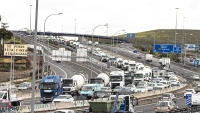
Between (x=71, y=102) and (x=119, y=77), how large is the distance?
23.7m

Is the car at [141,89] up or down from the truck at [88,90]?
down

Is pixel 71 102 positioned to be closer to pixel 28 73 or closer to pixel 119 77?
pixel 119 77

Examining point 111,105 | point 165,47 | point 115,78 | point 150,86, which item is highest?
point 165,47

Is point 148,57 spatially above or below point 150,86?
above

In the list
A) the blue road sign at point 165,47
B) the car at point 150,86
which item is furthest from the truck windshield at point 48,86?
the blue road sign at point 165,47

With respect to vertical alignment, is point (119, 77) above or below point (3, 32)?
below

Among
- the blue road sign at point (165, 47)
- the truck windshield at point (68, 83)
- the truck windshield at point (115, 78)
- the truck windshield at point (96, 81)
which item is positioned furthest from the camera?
the blue road sign at point (165, 47)

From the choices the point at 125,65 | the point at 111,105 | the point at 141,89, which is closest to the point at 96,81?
the point at 141,89

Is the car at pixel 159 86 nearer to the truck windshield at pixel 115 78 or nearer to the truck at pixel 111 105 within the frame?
the truck windshield at pixel 115 78

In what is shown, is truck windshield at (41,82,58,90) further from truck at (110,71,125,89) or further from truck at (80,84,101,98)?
truck at (110,71,125,89)

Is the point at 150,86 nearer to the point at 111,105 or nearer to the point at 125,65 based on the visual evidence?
the point at 125,65

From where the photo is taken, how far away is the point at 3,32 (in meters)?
103

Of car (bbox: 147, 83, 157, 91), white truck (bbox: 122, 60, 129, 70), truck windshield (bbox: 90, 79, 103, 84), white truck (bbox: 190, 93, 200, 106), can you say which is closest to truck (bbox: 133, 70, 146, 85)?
car (bbox: 147, 83, 157, 91)

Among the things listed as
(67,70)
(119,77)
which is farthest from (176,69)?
(119,77)
